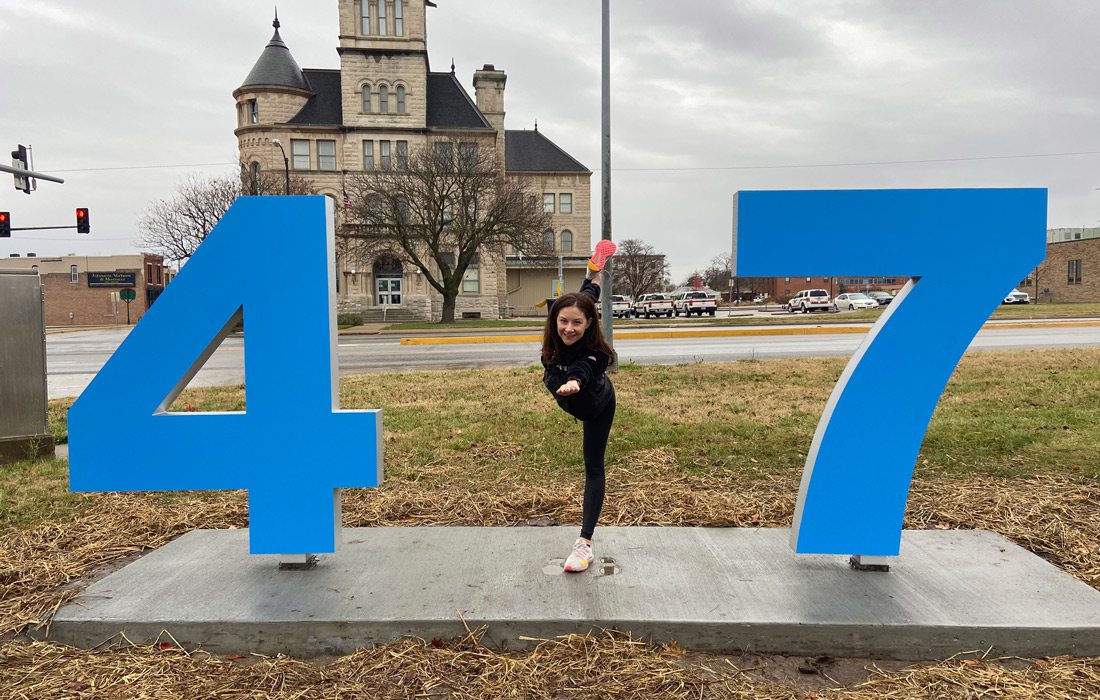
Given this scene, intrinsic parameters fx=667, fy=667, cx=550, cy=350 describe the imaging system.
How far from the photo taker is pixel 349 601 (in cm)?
303

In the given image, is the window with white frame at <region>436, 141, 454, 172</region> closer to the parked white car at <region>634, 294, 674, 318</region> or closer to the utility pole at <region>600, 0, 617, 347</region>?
the parked white car at <region>634, 294, 674, 318</region>

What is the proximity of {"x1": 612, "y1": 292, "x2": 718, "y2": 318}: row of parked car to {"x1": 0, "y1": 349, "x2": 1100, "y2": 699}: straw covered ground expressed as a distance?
34.9 meters

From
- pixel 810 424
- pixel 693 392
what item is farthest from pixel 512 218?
pixel 810 424

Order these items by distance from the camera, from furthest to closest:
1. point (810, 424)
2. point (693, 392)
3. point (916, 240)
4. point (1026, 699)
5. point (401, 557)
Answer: point (693, 392)
point (810, 424)
point (401, 557)
point (916, 240)
point (1026, 699)

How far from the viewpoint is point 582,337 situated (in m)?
3.18

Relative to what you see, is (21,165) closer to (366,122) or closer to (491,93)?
(366,122)

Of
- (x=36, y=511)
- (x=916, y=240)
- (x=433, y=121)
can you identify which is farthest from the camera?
(x=433, y=121)

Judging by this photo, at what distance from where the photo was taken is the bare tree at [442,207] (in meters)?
32.5

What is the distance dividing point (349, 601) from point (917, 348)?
293cm

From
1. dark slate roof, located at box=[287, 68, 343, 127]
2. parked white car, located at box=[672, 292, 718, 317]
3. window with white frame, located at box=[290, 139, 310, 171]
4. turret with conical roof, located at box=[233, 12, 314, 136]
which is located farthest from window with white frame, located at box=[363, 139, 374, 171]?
parked white car, located at box=[672, 292, 718, 317]

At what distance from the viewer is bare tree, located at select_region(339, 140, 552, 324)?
1280 inches

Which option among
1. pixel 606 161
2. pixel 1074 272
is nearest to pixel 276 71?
pixel 606 161

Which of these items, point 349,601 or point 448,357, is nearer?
point 349,601

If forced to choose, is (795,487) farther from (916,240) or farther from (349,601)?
(349,601)
